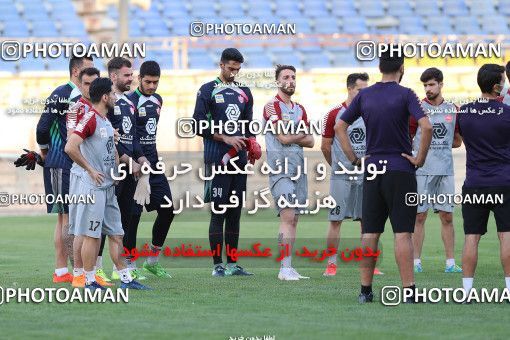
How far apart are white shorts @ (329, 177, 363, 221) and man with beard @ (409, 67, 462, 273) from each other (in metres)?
0.75

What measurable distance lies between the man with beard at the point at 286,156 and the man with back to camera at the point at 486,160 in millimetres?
2580

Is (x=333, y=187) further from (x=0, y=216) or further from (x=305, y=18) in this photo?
(x=305, y=18)

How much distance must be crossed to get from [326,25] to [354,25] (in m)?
0.97

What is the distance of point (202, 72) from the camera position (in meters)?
26.7

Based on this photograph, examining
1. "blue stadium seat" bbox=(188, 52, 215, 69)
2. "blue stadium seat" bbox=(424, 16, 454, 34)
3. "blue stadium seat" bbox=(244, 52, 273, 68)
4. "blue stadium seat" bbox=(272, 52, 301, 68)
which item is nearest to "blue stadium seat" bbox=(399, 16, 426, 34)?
"blue stadium seat" bbox=(424, 16, 454, 34)

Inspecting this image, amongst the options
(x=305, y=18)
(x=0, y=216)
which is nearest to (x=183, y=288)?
(x=0, y=216)

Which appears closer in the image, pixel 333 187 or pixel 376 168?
pixel 376 168

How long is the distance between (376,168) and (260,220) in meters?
11.7

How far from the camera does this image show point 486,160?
9383 mm

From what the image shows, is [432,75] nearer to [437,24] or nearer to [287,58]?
[287,58]

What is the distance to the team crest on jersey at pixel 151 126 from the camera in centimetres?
1196

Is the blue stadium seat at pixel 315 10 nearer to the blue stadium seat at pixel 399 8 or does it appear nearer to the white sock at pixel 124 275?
the blue stadium seat at pixel 399 8

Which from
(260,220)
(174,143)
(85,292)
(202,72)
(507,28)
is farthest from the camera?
(507,28)

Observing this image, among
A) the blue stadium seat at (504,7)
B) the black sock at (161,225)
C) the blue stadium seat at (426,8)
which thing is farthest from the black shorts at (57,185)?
the blue stadium seat at (504,7)
